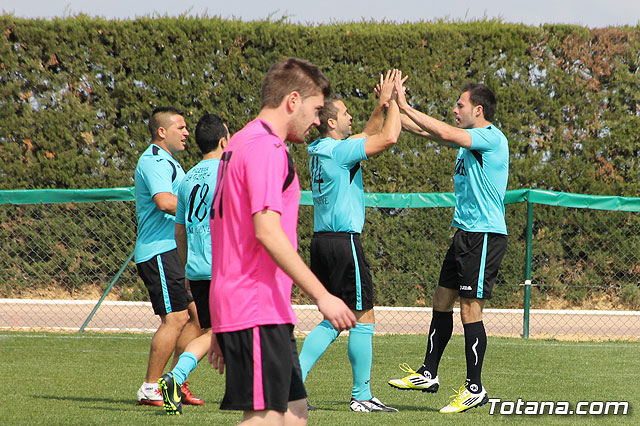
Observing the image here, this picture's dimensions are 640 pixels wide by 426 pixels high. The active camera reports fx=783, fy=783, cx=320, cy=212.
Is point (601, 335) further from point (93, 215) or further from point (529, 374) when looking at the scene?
point (93, 215)

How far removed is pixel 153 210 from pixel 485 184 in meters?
2.51

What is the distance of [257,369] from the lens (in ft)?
9.75

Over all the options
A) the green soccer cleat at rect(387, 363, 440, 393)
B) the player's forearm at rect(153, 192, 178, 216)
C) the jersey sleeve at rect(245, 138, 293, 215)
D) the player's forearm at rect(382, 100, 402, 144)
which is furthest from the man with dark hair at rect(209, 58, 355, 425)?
the green soccer cleat at rect(387, 363, 440, 393)

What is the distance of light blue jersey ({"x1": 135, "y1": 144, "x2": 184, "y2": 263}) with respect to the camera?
5.91 m

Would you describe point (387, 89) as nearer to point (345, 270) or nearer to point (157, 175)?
point (345, 270)

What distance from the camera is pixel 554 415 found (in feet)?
17.7

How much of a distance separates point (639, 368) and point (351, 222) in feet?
12.1

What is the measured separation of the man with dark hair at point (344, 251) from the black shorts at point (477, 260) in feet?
2.26

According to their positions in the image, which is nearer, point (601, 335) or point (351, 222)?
point (351, 222)

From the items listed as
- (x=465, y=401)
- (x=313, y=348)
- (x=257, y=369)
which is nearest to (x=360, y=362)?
(x=313, y=348)

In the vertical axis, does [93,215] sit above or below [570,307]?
above

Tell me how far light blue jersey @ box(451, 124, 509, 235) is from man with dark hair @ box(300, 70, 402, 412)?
2.57 feet

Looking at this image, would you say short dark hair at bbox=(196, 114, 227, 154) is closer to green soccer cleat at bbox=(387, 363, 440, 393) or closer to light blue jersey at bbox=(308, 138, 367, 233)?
light blue jersey at bbox=(308, 138, 367, 233)

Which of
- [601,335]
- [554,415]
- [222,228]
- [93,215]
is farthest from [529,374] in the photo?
[93,215]
